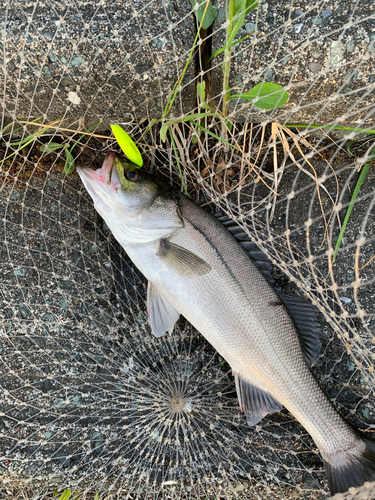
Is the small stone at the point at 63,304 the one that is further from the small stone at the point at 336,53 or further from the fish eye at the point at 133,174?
the small stone at the point at 336,53

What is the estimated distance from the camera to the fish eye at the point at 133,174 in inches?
59.6

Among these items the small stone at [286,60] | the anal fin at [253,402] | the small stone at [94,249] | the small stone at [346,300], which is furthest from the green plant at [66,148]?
the small stone at [346,300]

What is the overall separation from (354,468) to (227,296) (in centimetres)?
93

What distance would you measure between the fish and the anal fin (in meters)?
0.02

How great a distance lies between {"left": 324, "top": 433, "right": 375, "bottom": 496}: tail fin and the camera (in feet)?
4.97

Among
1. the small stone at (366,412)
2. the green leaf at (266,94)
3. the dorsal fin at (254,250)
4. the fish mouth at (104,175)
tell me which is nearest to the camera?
the green leaf at (266,94)

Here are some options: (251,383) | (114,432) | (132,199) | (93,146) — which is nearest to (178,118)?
(132,199)

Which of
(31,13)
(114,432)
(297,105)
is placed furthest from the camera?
(114,432)

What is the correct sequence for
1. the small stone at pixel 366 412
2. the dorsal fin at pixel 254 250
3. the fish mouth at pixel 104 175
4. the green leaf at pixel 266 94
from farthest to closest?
the small stone at pixel 366 412 < the dorsal fin at pixel 254 250 < the fish mouth at pixel 104 175 < the green leaf at pixel 266 94

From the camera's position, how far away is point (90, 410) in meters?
1.75

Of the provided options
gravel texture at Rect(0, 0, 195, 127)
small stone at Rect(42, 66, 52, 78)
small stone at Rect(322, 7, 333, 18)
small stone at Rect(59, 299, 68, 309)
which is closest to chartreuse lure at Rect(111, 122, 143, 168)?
gravel texture at Rect(0, 0, 195, 127)

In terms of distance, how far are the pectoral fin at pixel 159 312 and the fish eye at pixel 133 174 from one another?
500mm

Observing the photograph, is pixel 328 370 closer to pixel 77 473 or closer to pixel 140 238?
pixel 140 238

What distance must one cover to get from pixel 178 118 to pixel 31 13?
0.71 metres
